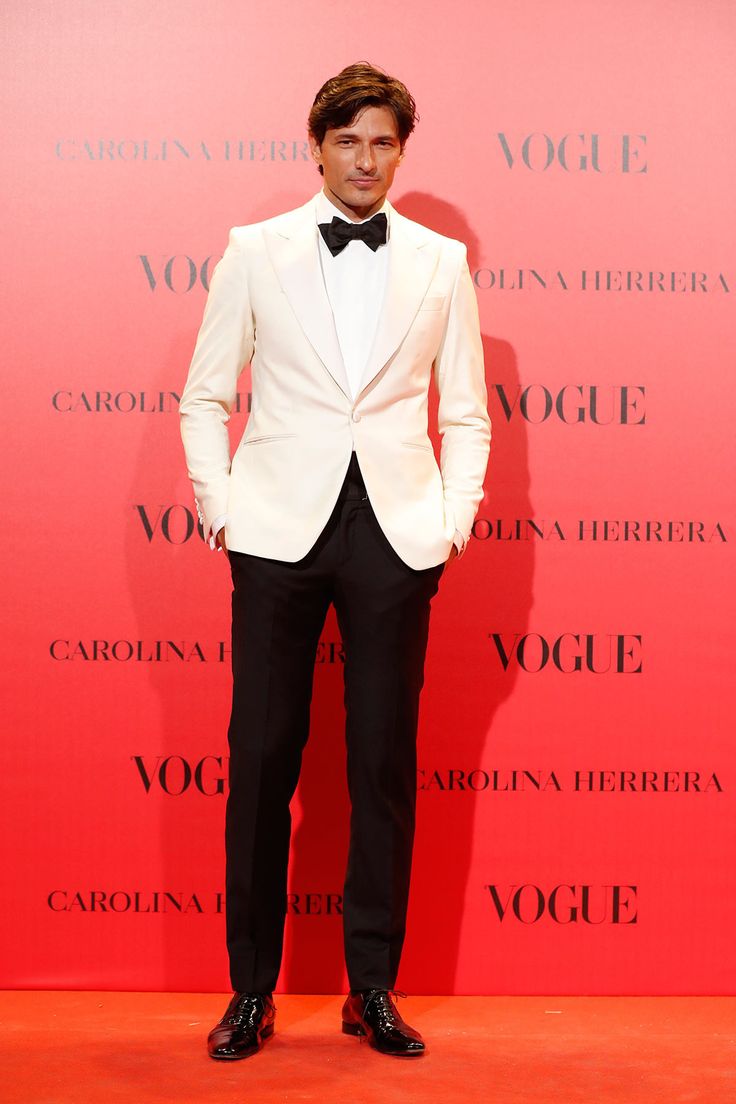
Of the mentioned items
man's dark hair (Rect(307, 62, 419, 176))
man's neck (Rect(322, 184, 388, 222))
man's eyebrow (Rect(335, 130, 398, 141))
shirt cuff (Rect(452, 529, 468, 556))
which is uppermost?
man's dark hair (Rect(307, 62, 419, 176))

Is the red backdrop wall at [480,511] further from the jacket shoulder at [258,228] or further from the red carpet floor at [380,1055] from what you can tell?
the jacket shoulder at [258,228]

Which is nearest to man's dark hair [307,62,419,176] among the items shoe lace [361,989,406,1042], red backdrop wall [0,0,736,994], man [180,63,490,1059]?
man [180,63,490,1059]

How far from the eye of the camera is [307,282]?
7.45 feet

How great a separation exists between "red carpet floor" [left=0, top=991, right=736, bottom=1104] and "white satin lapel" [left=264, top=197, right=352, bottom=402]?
120 cm

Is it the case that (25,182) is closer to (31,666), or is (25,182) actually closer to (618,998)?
(31,666)

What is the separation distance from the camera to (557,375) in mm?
2729

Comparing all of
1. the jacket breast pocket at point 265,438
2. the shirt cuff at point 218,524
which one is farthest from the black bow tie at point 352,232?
the shirt cuff at point 218,524

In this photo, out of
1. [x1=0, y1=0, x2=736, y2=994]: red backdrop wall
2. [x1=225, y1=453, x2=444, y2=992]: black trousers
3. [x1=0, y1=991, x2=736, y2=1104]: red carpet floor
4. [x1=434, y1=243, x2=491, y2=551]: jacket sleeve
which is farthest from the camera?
[x1=0, y1=0, x2=736, y2=994]: red backdrop wall

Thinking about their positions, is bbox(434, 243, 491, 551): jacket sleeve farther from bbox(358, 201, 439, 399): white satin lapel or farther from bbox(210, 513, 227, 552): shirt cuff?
bbox(210, 513, 227, 552): shirt cuff

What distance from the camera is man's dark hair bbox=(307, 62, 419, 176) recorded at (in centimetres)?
221

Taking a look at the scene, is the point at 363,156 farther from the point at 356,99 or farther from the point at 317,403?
the point at 317,403

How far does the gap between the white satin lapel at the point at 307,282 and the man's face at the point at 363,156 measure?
105 millimetres

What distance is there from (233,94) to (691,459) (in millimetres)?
1278

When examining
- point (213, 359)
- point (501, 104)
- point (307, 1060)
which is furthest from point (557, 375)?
point (307, 1060)
